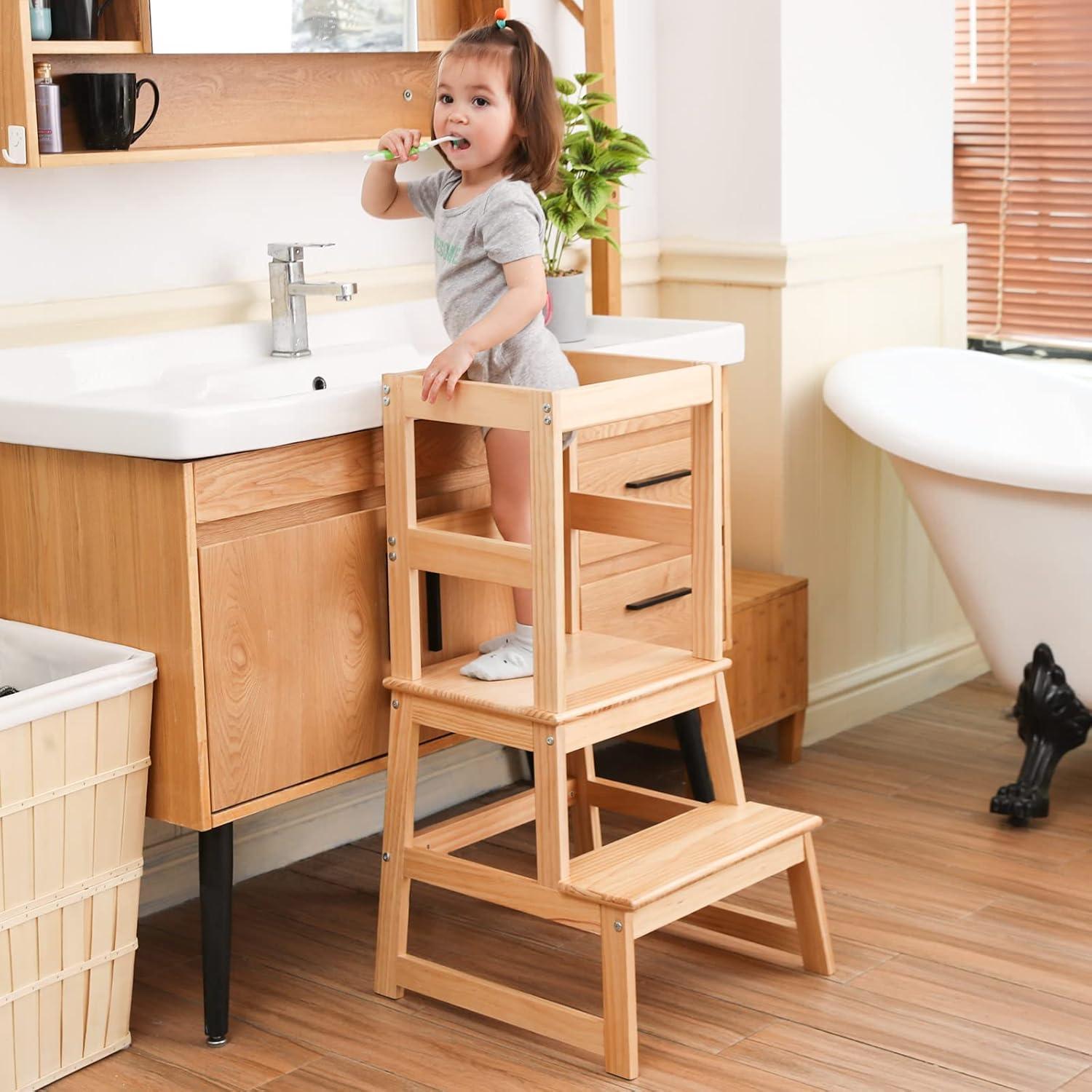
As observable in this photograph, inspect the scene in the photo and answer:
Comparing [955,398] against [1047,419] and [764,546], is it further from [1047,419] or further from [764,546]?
[764,546]

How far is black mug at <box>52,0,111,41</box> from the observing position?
7.23 ft

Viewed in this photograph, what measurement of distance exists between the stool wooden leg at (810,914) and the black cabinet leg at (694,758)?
42 centimetres

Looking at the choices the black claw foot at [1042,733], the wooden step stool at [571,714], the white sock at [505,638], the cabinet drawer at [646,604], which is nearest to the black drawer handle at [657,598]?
the cabinet drawer at [646,604]

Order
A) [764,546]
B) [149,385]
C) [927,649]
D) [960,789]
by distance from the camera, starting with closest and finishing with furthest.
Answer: [149,385]
[960,789]
[764,546]
[927,649]

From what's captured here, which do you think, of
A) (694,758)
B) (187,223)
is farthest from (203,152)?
(694,758)

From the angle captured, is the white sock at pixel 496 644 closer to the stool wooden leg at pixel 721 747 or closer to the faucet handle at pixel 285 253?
the stool wooden leg at pixel 721 747

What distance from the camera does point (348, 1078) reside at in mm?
2023

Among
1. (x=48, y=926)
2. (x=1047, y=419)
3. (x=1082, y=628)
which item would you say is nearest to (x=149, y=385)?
(x=48, y=926)

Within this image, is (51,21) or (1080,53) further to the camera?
(1080,53)

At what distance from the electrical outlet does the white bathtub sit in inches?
56.6

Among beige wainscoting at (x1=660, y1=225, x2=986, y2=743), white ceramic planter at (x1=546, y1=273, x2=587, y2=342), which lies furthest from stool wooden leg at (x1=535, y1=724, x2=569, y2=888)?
beige wainscoting at (x1=660, y1=225, x2=986, y2=743)

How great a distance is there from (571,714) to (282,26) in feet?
3.76

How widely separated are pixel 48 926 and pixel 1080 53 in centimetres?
289

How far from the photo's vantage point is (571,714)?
1.98 metres
